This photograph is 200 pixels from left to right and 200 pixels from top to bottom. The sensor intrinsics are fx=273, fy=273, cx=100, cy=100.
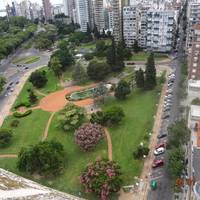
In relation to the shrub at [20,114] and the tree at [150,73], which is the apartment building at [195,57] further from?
the shrub at [20,114]

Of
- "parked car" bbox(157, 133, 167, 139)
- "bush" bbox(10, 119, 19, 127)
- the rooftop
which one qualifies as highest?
"bush" bbox(10, 119, 19, 127)

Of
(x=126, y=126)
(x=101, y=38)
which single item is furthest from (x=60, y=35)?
(x=126, y=126)

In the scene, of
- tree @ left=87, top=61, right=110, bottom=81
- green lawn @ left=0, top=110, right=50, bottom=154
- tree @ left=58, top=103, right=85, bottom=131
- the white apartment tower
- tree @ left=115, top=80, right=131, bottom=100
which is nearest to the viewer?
green lawn @ left=0, top=110, right=50, bottom=154

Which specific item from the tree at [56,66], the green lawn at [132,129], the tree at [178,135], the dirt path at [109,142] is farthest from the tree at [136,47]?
the tree at [178,135]

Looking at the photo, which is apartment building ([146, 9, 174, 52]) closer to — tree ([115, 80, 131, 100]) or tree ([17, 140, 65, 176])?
tree ([115, 80, 131, 100])

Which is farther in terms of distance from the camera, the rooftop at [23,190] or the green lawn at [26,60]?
the green lawn at [26,60]

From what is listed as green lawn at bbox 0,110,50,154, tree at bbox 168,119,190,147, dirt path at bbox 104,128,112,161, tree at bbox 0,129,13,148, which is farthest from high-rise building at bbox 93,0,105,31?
tree at bbox 168,119,190,147
